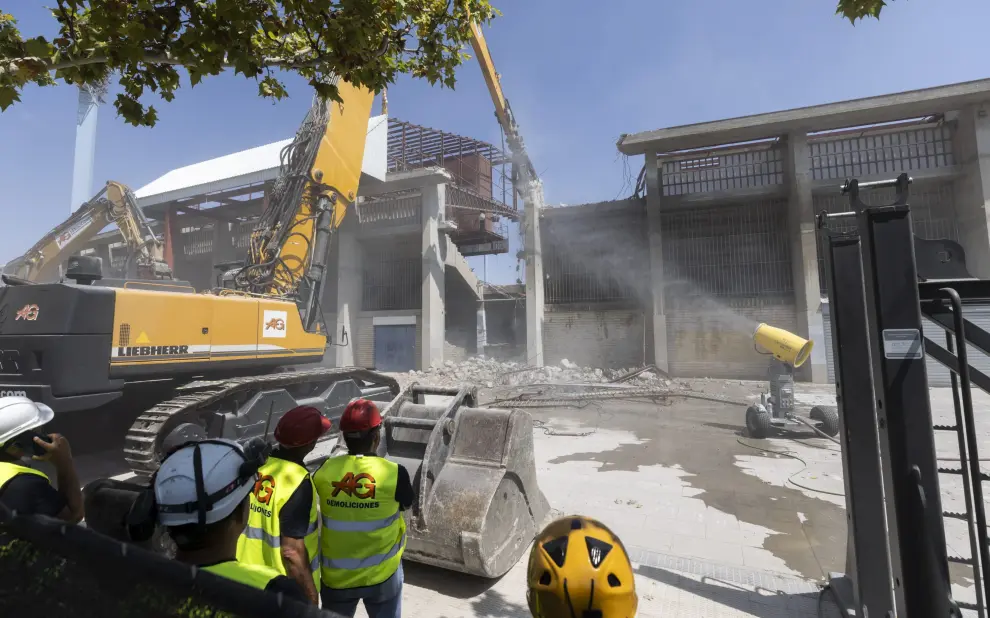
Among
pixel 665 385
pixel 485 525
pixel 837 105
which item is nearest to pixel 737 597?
pixel 485 525

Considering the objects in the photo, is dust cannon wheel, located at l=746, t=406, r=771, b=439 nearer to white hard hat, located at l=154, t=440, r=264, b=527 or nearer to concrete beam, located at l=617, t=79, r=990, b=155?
white hard hat, located at l=154, t=440, r=264, b=527

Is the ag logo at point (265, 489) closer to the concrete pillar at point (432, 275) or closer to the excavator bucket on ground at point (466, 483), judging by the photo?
the excavator bucket on ground at point (466, 483)

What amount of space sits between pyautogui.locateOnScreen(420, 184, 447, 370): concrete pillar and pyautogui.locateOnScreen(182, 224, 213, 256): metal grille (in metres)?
11.4

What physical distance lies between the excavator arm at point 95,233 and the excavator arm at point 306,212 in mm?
2947

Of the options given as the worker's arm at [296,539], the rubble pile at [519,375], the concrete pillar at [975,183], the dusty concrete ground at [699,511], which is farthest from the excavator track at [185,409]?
the concrete pillar at [975,183]

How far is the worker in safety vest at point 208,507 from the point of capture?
139cm

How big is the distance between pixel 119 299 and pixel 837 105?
61.6ft

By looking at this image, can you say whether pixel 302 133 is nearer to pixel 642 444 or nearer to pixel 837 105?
pixel 642 444

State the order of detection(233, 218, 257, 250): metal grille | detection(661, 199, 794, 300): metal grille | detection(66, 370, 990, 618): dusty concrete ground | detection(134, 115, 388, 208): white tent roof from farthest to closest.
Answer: detection(233, 218, 257, 250): metal grille, detection(134, 115, 388, 208): white tent roof, detection(661, 199, 794, 300): metal grille, detection(66, 370, 990, 618): dusty concrete ground

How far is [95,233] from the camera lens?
11633mm

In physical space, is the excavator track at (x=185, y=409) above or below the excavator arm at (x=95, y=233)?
below

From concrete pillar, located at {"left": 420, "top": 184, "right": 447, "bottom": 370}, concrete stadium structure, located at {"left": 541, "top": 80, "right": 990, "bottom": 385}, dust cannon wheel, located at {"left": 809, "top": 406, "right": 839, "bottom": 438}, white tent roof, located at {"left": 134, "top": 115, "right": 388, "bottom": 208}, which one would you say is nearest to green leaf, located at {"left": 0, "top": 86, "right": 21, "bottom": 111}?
dust cannon wheel, located at {"left": 809, "top": 406, "right": 839, "bottom": 438}

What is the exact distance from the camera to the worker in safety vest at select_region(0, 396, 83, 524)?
2066 millimetres

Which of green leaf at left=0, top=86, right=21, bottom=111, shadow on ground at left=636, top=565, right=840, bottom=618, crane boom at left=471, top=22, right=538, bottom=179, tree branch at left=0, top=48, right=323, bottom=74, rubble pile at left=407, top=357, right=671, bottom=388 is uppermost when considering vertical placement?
crane boom at left=471, top=22, right=538, bottom=179
